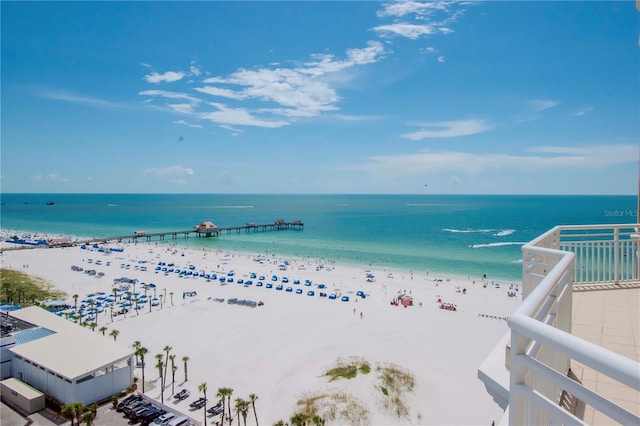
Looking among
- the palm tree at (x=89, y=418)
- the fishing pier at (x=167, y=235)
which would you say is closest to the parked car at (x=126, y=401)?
the palm tree at (x=89, y=418)

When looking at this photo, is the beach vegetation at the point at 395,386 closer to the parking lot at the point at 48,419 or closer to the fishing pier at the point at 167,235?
the parking lot at the point at 48,419

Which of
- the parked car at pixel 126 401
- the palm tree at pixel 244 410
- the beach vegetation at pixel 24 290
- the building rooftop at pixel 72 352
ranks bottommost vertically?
the parked car at pixel 126 401

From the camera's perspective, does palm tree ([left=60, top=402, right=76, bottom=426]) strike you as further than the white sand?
No

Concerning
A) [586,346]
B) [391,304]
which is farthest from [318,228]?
[586,346]

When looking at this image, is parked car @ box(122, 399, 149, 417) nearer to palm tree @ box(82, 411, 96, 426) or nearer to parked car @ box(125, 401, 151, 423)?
parked car @ box(125, 401, 151, 423)

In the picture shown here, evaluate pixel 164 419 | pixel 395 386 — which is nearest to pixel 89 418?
pixel 164 419

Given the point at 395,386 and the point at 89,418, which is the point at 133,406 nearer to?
the point at 89,418

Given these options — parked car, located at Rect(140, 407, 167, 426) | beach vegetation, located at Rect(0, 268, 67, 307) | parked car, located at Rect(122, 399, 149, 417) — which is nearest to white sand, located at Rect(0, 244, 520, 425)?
parked car, located at Rect(140, 407, 167, 426)
